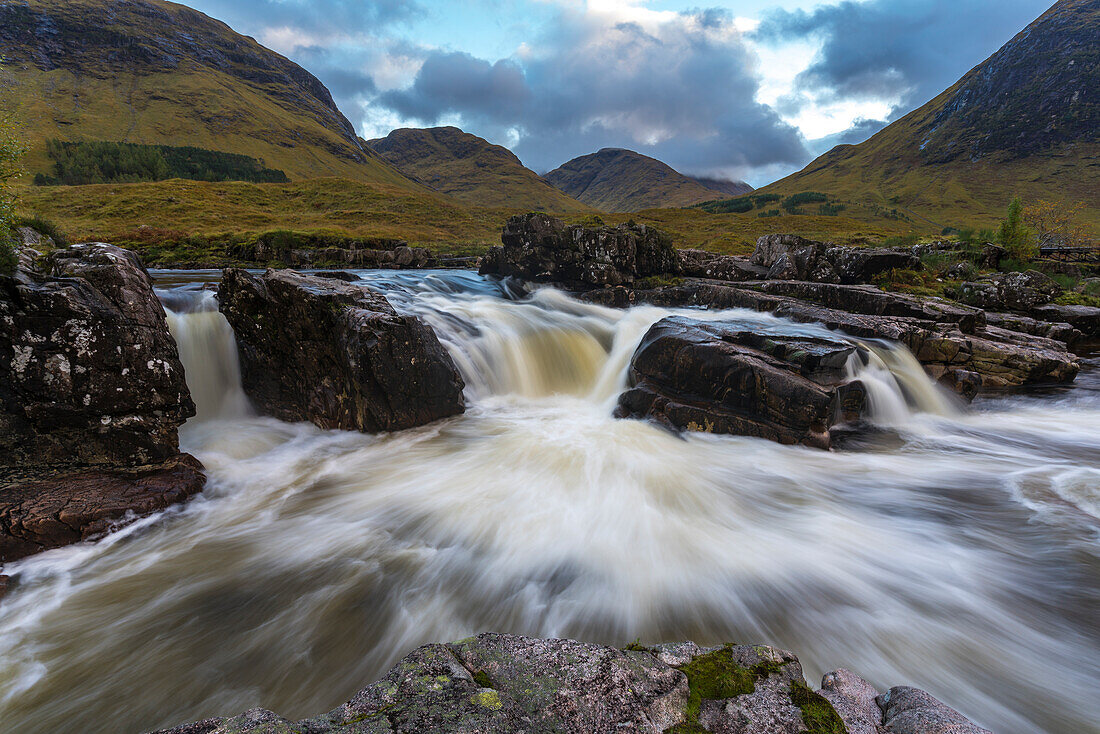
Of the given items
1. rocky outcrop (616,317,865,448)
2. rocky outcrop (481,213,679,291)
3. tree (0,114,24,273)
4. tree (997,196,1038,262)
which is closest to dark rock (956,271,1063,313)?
tree (997,196,1038,262)

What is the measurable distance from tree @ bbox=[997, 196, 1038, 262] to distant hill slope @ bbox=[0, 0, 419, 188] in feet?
581

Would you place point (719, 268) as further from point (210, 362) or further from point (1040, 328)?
point (210, 362)

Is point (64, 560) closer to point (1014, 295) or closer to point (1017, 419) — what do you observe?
point (1017, 419)

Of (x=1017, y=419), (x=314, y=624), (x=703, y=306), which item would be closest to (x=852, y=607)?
(x=314, y=624)

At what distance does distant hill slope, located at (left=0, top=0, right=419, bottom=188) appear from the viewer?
5404 inches

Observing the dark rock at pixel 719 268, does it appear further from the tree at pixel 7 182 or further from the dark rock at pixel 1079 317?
the tree at pixel 7 182

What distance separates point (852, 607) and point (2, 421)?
11.4 meters

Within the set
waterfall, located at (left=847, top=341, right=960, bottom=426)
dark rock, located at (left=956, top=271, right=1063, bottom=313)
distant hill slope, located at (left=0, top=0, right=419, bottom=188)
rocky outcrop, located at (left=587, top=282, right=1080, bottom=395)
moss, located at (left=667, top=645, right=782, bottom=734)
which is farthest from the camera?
distant hill slope, located at (left=0, top=0, right=419, bottom=188)

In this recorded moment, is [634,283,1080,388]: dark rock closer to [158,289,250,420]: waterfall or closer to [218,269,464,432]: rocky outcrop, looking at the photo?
[218,269,464,432]: rocky outcrop

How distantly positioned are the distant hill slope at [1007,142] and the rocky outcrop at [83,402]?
164 metres

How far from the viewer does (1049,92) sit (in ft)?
502

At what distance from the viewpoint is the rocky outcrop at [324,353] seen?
9.68 metres

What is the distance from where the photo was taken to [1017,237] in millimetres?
26609

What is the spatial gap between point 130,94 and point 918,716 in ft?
806
